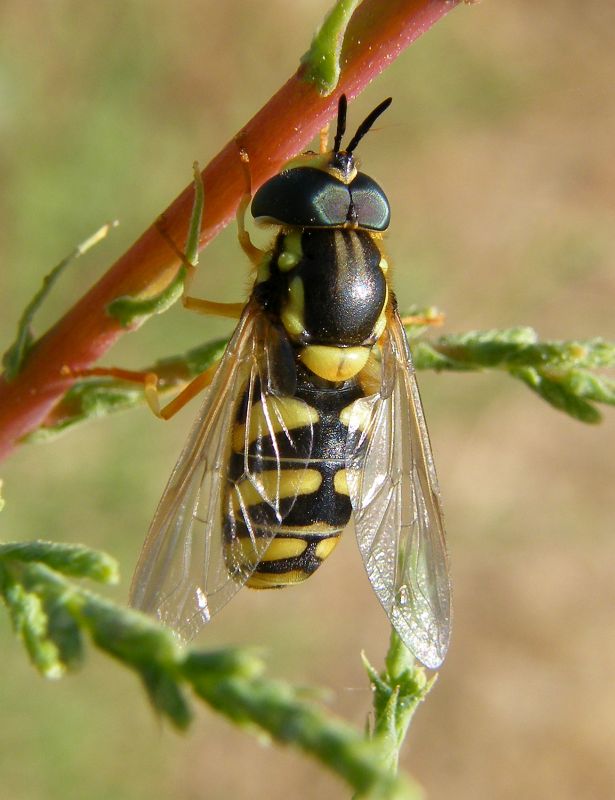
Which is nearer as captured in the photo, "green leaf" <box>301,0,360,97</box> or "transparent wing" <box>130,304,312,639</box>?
"green leaf" <box>301,0,360,97</box>

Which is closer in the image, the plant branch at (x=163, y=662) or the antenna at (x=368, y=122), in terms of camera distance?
the plant branch at (x=163, y=662)

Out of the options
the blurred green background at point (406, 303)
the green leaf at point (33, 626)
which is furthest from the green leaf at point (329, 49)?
the blurred green background at point (406, 303)

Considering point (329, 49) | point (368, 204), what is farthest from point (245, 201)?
point (368, 204)

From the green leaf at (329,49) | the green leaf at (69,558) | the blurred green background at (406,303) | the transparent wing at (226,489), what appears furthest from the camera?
the blurred green background at (406,303)

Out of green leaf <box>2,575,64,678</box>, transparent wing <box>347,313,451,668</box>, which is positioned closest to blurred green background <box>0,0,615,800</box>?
transparent wing <box>347,313,451,668</box>

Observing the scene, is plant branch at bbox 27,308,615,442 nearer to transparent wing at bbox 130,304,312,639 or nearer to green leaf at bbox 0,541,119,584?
transparent wing at bbox 130,304,312,639

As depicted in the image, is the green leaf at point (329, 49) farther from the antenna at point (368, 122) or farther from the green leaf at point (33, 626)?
the green leaf at point (33, 626)

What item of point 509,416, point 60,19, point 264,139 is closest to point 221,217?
point 264,139

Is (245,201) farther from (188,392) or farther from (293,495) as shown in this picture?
(293,495)
